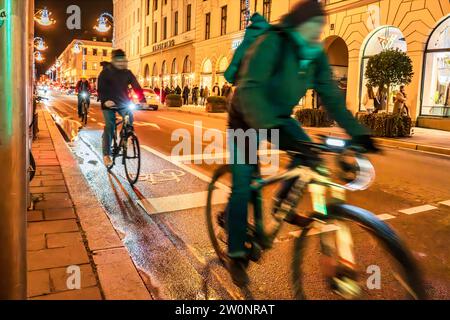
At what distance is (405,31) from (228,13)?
1803cm

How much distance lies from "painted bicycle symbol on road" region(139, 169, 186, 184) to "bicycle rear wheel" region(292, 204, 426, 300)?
13.1 feet

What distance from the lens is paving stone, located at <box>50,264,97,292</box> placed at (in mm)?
3059

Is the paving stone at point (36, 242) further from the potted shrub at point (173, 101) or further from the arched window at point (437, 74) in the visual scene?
the potted shrub at point (173, 101)

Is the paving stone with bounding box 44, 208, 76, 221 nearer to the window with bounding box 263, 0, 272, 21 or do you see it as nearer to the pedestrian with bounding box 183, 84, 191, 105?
the window with bounding box 263, 0, 272, 21

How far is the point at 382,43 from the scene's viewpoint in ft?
67.9

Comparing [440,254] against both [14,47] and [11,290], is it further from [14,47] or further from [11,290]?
[14,47]

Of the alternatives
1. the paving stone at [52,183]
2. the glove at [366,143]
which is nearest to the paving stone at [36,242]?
the paving stone at [52,183]

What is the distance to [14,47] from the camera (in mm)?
2172

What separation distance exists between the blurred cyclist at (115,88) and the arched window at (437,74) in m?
14.8

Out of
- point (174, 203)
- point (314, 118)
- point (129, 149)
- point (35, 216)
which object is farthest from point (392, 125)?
point (35, 216)

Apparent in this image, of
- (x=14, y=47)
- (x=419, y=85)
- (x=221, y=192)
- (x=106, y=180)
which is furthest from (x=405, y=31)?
(x=14, y=47)

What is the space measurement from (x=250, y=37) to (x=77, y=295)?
2.07 meters

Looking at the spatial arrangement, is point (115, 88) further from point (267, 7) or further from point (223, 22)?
point (223, 22)

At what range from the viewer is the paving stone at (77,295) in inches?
114
